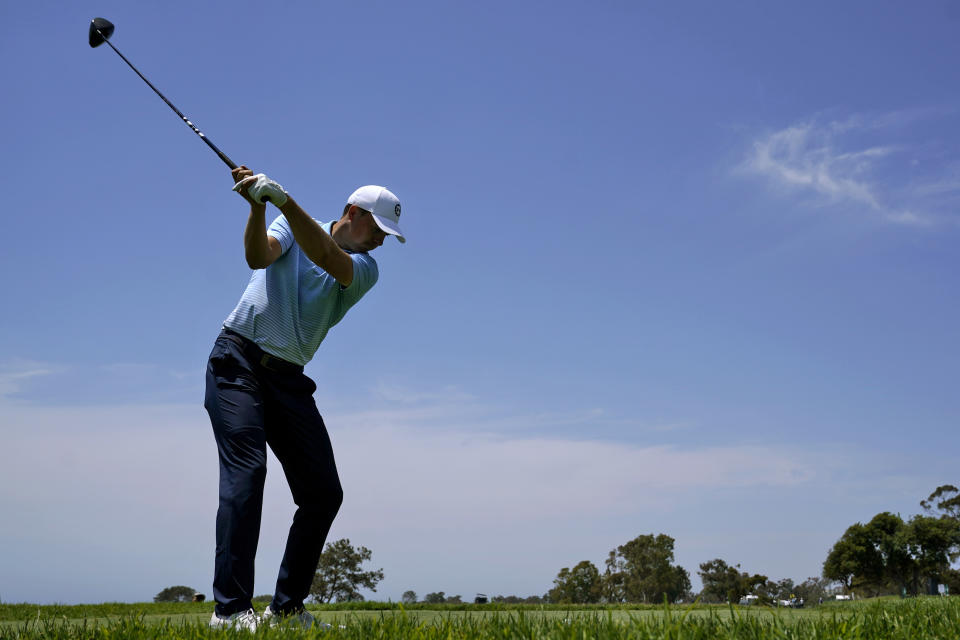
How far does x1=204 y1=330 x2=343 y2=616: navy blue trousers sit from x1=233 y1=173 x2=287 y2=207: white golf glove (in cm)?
107

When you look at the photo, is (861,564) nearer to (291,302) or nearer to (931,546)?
(931,546)

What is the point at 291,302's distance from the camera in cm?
567

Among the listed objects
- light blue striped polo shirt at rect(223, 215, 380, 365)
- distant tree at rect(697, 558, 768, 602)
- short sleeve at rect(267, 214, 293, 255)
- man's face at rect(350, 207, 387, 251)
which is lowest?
distant tree at rect(697, 558, 768, 602)

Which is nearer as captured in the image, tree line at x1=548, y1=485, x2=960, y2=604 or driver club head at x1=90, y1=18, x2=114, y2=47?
driver club head at x1=90, y1=18, x2=114, y2=47

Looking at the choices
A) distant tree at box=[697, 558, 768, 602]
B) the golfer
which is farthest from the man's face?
distant tree at box=[697, 558, 768, 602]

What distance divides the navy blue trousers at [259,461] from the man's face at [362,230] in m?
1.13

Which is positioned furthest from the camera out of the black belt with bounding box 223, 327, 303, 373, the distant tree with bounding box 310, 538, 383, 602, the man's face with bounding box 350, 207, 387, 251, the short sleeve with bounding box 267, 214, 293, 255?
the distant tree with bounding box 310, 538, 383, 602

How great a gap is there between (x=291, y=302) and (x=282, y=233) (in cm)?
54

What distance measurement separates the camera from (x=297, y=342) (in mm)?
5664

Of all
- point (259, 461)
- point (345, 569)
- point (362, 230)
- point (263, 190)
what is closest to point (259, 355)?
point (259, 461)

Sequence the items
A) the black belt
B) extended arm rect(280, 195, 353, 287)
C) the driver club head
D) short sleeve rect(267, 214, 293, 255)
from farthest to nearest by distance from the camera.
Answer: the driver club head < short sleeve rect(267, 214, 293, 255) < the black belt < extended arm rect(280, 195, 353, 287)

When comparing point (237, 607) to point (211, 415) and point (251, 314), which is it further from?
point (251, 314)

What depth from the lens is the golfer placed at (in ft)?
16.9

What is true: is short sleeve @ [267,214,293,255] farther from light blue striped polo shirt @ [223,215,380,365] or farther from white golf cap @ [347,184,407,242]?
white golf cap @ [347,184,407,242]
